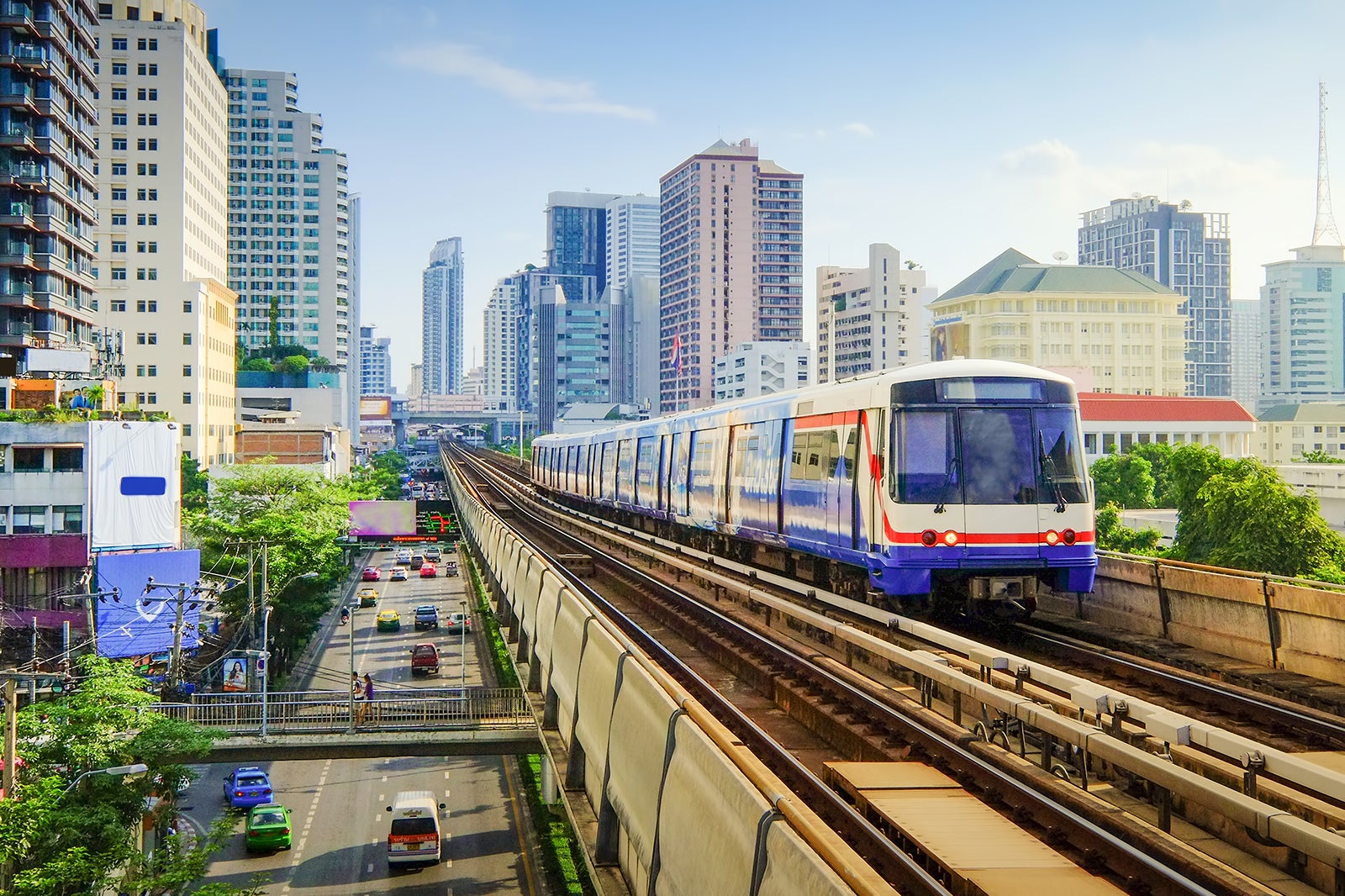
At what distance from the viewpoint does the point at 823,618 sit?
51.0 feet

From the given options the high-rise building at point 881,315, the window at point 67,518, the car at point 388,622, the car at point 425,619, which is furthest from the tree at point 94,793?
the high-rise building at point 881,315

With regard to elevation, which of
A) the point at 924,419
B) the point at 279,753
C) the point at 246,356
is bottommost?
the point at 279,753

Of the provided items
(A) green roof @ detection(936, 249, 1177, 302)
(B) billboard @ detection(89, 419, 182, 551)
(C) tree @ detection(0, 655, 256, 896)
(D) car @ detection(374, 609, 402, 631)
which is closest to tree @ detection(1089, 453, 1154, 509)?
(D) car @ detection(374, 609, 402, 631)

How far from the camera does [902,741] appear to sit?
38.1 ft

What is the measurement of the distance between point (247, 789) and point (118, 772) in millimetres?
15420

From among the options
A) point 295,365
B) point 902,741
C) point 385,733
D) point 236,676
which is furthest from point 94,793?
point 295,365

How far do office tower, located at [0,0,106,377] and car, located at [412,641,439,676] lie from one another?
20361mm

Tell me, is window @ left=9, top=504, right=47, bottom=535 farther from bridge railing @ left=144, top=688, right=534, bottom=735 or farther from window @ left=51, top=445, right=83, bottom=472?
bridge railing @ left=144, top=688, right=534, bottom=735

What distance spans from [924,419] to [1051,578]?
275cm

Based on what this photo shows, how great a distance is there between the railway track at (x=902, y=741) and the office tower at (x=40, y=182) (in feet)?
152

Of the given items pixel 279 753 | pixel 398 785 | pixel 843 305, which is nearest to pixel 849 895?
pixel 279 753

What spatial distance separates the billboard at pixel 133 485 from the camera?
1735 inches

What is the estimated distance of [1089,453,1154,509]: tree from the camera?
295 feet

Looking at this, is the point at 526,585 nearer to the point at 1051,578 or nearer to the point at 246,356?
the point at 1051,578
